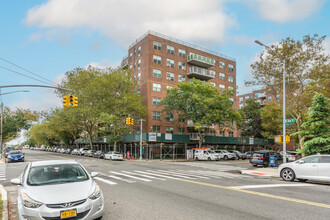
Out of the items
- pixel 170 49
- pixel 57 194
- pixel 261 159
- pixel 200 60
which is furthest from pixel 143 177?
pixel 200 60

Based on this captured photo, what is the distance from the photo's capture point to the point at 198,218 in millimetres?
6082

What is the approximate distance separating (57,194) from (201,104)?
33.9m

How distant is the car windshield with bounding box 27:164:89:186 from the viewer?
6.14m

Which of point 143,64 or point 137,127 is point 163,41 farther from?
point 137,127

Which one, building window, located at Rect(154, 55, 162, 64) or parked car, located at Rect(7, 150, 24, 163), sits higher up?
building window, located at Rect(154, 55, 162, 64)

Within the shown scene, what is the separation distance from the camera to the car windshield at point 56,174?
6.14 metres

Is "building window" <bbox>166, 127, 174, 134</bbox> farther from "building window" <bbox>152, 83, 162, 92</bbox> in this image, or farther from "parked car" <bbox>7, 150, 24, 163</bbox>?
"parked car" <bbox>7, 150, 24, 163</bbox>

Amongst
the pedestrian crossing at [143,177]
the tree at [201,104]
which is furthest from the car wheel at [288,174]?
the tree at [201,104]

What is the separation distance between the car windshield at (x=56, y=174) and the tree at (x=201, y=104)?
32.0 metres

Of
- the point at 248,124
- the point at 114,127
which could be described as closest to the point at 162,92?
the point at 114,127

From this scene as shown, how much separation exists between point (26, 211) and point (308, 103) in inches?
1042

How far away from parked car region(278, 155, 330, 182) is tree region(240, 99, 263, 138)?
47165 mm

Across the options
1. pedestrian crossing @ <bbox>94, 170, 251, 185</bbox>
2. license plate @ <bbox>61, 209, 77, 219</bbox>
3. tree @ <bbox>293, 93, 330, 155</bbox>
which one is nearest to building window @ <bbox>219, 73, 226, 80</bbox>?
tree @ <bbox>293, 93, 330, 155</bbox>

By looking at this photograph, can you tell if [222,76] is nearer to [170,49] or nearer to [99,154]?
[170,49]
